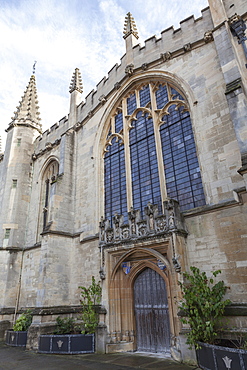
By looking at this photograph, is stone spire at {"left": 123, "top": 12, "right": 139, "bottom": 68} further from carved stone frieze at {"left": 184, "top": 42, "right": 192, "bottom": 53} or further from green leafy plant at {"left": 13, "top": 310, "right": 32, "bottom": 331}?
green leafy plant at {"left": 13, "top": 310, "right": 32, "bottom": 331}

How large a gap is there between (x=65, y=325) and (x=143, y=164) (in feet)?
24.9

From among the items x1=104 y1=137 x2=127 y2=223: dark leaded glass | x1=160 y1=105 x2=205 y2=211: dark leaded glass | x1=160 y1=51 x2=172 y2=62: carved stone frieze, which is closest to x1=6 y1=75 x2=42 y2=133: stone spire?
x1=104 y1=137 x2=127 y2=223: dark leaded glass

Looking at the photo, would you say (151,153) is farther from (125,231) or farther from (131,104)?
(125,231)

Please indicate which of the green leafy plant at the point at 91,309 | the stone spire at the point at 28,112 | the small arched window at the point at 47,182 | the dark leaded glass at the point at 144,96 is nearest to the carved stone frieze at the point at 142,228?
the green leafy plant at the point at 91,309

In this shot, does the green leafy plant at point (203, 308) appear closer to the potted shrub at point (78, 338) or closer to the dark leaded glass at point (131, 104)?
the potted shrub at point (78, 338)

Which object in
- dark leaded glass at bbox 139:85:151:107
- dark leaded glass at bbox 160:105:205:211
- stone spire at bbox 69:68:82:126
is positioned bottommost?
dark leaded glass at bbox 160:105:205:211

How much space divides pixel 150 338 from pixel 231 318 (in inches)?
129

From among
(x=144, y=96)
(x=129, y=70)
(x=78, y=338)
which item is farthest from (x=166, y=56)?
(x=78, y=338)

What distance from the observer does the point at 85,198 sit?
13625mm

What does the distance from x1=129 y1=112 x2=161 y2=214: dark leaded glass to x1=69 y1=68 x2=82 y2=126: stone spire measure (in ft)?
17.3

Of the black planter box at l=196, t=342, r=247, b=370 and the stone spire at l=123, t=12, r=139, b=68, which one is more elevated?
the stone spire at l=123, t=12, r=139, b=68

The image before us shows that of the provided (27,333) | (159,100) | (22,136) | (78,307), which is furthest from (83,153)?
(27,333)

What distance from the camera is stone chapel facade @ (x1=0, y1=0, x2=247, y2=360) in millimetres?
8492

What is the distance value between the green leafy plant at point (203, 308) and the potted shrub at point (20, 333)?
25.7ft
